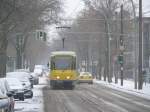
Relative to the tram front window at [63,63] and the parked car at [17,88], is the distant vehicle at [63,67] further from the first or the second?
the parked car at [17,88]

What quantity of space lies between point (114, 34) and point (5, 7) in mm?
48951

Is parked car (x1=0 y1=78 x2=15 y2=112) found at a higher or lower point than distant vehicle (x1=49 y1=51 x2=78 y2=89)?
lower

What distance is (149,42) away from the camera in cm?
10094

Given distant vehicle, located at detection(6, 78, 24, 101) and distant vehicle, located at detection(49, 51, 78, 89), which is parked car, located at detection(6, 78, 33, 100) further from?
distant vehicle, located at detection(49, 51, 78, 89)

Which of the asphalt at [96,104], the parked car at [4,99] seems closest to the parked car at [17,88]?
the asphalt at [96,104]

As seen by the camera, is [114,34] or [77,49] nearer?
[114,34]

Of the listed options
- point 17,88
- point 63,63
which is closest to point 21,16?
point 17,88

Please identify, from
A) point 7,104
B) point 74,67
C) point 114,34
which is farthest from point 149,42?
point 7,104

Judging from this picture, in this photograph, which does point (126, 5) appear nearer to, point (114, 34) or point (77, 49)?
point (114, 34)

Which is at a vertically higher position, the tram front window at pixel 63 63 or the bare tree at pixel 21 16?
the bare tree at pixel 21 16

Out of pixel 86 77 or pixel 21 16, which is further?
pixel 86 77

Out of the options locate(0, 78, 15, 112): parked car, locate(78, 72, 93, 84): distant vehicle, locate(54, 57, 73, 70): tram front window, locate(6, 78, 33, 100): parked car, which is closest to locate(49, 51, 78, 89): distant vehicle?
locate(54, 57, 73, 70): tram front window

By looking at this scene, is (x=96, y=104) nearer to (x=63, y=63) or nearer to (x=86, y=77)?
(x=63, y=63)

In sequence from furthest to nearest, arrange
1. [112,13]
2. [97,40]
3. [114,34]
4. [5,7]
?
[97,40], [112,13], [114,34], [5,7]
